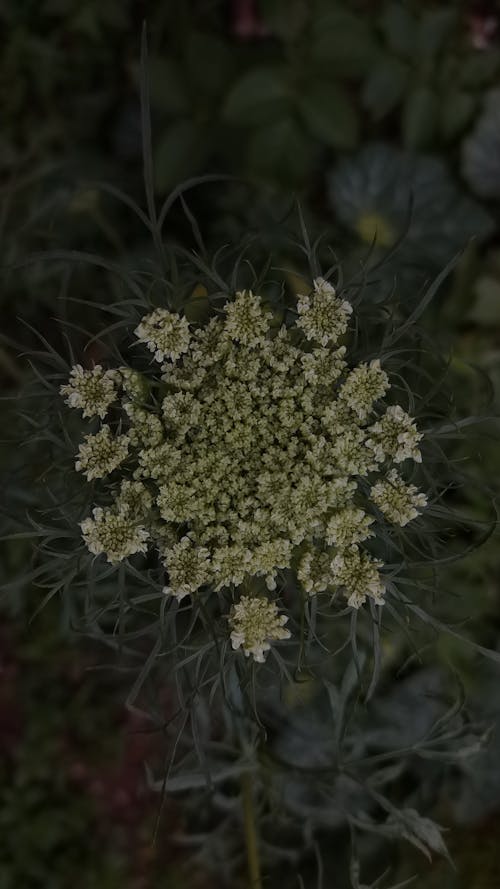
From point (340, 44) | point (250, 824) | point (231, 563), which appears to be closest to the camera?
point (231, 563)

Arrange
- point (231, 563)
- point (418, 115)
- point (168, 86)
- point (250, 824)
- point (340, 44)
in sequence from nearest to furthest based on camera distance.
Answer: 1. point (231, 563)
2. point (250, 824)
3. point (340, 44)
4. point (168, 86)
5. point (418, 115)

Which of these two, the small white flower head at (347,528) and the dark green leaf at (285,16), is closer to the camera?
the small white flower head at (347,528)

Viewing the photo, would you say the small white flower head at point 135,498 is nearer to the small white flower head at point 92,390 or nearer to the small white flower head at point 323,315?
the small white flower head at point 92,390

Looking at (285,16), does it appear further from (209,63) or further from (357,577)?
(357,577)

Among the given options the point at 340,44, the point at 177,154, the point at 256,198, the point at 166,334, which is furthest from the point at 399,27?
the point at 166,334

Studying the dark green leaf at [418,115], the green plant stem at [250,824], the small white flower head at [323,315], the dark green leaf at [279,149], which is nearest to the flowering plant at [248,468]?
the small white flower head at [323,315]

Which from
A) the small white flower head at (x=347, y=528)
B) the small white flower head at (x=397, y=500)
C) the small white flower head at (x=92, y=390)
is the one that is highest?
the small white flower head at (x=92, y=390)

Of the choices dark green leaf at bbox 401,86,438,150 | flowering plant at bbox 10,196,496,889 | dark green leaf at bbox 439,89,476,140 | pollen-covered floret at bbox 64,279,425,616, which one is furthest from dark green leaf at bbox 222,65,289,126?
pollen-covered floret at bbox 64,279,425,616
